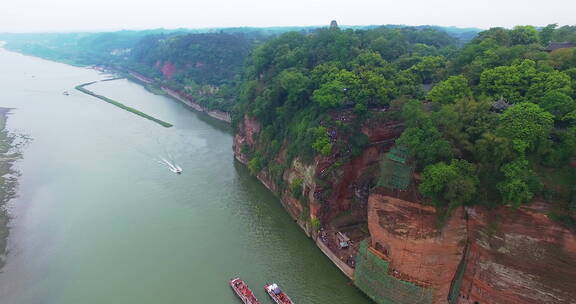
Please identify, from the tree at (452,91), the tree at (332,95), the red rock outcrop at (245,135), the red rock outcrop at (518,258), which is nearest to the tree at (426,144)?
the red rock outcrop at (518,258)

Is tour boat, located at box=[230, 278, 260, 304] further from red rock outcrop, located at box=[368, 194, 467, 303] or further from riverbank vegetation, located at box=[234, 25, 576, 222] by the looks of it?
riverbank vegetation, located at box=[234, 25, 576, 222]

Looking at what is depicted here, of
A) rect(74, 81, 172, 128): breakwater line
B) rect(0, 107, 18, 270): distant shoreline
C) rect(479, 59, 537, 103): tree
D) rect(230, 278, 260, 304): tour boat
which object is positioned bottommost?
rect(230, 278, 260, 304): tour boat

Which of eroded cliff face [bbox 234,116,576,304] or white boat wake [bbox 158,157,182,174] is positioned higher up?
eroded cliff face [bbox 234,116,576,304]

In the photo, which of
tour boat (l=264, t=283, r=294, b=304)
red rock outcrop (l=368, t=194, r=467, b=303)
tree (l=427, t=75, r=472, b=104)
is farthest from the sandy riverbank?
tree (l=427, t=75, r=472, b=104)

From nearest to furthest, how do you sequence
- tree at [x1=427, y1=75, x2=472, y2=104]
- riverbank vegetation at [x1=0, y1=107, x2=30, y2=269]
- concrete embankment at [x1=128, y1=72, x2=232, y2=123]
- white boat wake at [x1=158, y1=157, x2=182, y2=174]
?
tree at [x1=427, y1=75, x2=472, y2=104] < riverbank vegetation at [x1=0, y1=107, x2=30, y2=269] < white boat wake at [x1=158, y1=157, x2=182, y2=174] < concrete embankment at [x1=128, y1=72, x2=232, y2=123]

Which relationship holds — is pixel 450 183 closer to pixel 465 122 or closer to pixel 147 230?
pixel 465 122

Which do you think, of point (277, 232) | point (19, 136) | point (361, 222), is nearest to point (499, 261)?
point (361, 222)

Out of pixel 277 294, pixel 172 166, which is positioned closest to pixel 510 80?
pixel 277 294
